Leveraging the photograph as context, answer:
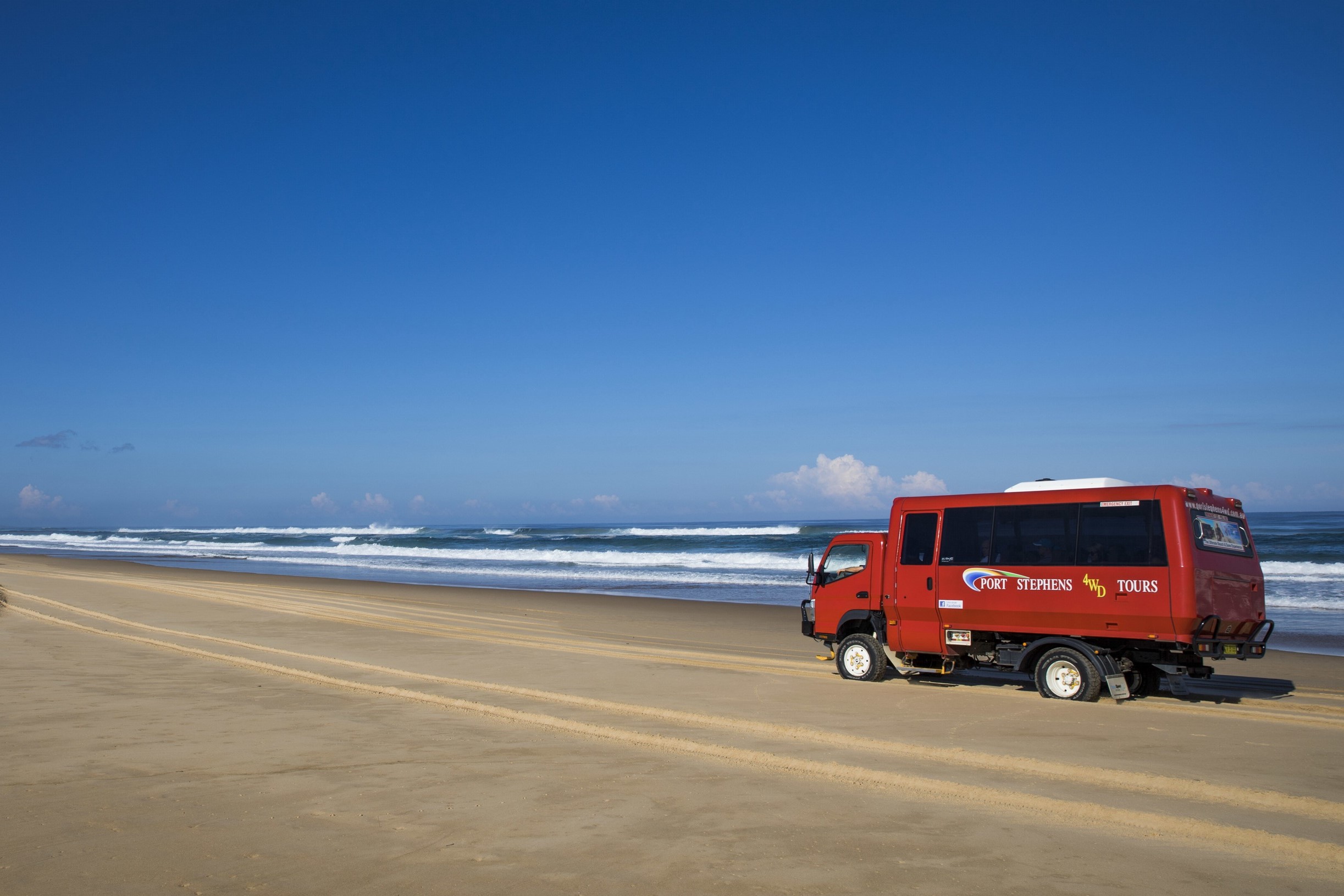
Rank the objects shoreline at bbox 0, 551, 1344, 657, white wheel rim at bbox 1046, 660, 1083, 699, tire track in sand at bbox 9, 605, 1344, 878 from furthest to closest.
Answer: shoreline at bbox 0, 551, 1344, 657 < white wheel rim at bbox 1046, 660, 1083, 699 < tire track in sand at bbox 9, 605, 1344, 878

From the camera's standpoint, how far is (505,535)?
94.7m

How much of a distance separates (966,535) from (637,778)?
651 centimetres

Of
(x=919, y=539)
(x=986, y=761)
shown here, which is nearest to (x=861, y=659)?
(x=919, y=539)

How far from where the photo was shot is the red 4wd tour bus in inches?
430

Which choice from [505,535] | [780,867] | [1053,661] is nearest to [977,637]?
[1053,661]

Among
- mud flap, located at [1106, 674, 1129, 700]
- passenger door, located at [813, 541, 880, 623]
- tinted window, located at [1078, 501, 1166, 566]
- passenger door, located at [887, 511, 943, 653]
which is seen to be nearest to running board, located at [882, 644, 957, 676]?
passenger door, located at [887, 511, 943, 653]

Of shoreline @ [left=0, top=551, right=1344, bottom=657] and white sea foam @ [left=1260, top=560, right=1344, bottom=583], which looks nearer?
shoreline @ [left=0, top=551, right=1344, bottom=657]

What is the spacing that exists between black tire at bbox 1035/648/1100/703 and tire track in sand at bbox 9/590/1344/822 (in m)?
3.38

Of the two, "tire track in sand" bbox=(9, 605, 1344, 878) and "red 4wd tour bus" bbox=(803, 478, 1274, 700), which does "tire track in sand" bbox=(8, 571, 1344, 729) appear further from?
"tire track in sand" bbox=(9, 605, 1344, 878)

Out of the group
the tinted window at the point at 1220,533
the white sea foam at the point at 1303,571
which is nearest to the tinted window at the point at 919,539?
the tinted window at the point at 1220,533

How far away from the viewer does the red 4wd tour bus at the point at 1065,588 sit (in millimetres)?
10914

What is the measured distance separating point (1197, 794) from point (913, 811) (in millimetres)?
2439

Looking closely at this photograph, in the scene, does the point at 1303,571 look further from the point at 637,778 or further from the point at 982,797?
the point at 637,778

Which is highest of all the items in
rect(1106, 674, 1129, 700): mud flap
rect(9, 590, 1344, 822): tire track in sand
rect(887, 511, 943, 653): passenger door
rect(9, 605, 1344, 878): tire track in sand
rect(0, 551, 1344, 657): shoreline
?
rect(887, 511, 943, 653): passenger door
